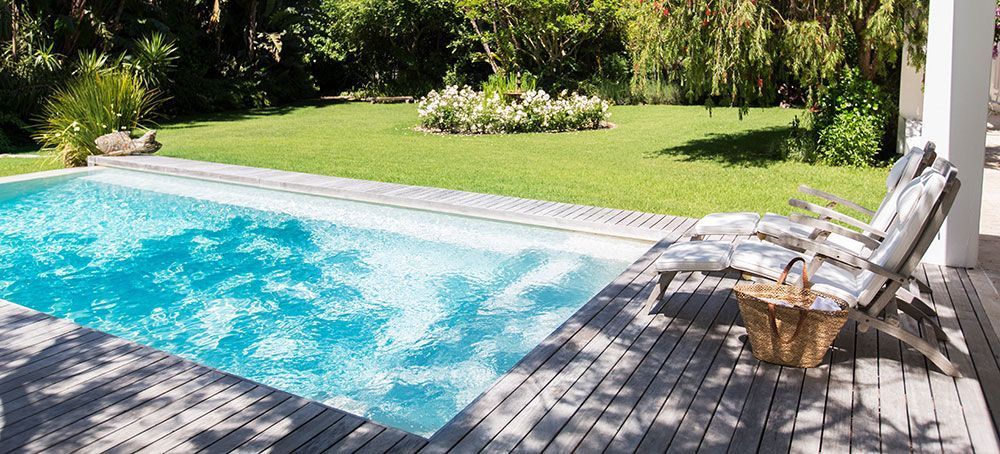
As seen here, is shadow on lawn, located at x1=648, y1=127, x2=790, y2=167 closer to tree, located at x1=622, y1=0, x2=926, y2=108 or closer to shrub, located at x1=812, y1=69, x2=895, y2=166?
shrub, located at x1=812, y1=69, x2=895, y2=166

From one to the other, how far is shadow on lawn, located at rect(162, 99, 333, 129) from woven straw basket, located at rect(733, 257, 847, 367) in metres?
18.4

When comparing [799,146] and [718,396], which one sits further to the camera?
[799,146]

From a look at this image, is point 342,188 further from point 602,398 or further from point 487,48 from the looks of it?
point 487,48

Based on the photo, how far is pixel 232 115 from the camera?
23047 millimetres

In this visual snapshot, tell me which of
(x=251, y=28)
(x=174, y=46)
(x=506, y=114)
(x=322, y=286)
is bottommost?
(x=322, y=286)

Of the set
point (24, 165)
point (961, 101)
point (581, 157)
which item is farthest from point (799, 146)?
point (24, 165)

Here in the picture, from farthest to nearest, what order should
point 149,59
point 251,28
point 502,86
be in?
point 251,28, point 502,86, point 149,59

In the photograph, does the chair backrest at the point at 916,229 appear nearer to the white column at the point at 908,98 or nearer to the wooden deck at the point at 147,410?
the wooden deck at the point at 147,410

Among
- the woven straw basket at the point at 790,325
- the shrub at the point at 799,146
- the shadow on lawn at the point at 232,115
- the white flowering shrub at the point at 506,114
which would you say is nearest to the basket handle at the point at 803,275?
the woven straw basket at the point at 790,325

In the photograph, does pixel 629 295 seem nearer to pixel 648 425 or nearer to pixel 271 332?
pixel 648 425

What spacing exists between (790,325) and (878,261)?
0.59 m

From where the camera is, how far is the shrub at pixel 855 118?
11.2 meters

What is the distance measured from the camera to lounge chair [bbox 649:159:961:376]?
394 cm

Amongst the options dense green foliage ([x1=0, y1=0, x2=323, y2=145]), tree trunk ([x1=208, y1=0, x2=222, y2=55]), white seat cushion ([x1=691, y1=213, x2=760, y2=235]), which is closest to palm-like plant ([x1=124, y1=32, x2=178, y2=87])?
dense green foliage ([x1=0, y1=0, x2=323, y2=145])
